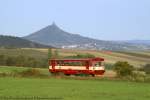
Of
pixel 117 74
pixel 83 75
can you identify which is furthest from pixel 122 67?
pixel 83 75

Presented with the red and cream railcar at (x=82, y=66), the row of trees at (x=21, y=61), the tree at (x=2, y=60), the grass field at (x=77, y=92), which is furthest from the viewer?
the tree at (x=2, y=60)

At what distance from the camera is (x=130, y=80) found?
1807 inches

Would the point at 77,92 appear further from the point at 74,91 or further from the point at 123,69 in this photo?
the point at 123,69

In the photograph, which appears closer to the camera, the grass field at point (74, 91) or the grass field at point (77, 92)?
the grass field at point (74, 91)

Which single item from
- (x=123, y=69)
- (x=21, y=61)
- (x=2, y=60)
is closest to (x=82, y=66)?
(x=123, y=69)

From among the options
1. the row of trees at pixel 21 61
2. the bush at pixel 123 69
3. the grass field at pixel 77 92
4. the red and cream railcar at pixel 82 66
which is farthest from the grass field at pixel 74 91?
Answer: the row of trees at pixel 21 61

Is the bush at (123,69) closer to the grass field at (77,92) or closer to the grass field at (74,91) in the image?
the grass field at (74,91)

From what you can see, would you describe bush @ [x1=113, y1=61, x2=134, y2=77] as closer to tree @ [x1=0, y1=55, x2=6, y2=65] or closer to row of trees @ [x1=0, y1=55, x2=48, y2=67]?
row of trees @ [x1=0, y1=55, x2=48, y2=67]

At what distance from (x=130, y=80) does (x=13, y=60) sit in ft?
139

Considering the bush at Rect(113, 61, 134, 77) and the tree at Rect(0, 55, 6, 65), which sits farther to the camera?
the tree at Rect(0, 55, 6, 65)

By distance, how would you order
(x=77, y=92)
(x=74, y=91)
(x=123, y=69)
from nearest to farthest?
(x=77, y=92) → (x=74, y=91) → (x=123, y=69)

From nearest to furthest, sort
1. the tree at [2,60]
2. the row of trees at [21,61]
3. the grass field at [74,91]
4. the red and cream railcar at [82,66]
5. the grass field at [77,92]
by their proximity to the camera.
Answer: the grass field at [74,91] < the grass field at [77,92] < the red and cream railcar at [82,66] < the row of trees at [21,61] < the tree at [2,60]

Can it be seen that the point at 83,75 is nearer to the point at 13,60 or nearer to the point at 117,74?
the point at 117,74

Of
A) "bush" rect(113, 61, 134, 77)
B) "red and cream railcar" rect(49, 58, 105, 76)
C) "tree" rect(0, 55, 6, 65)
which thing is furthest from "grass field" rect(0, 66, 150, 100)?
"tree" rect(0, 55, 6, 65)
